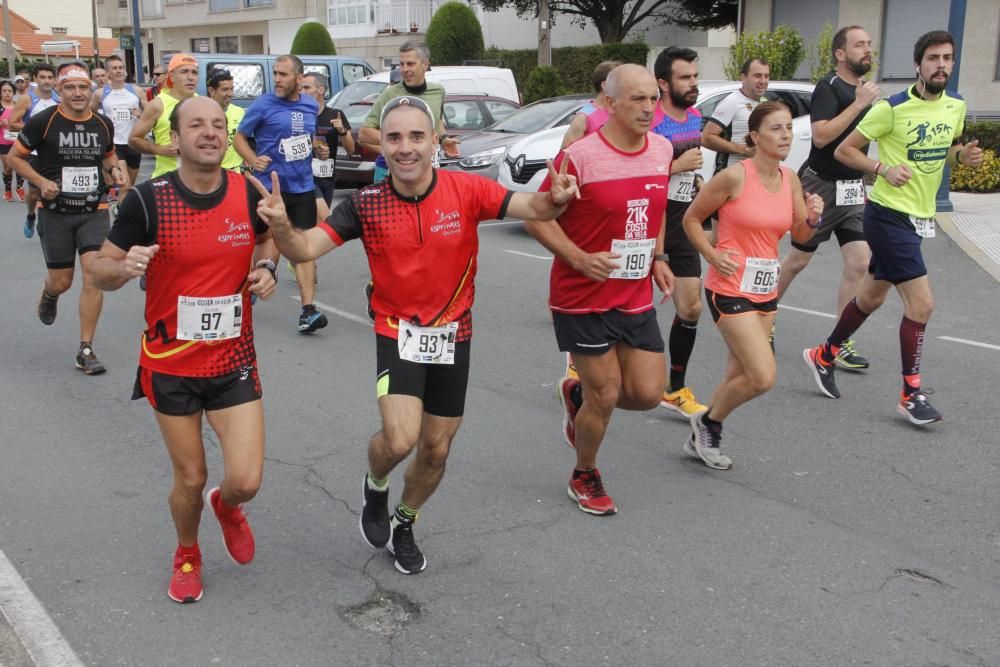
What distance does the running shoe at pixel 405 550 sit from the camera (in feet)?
13.9

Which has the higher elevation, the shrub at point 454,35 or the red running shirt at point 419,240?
the shrub at point 454,35

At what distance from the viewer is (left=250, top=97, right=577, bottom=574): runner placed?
13.0ft

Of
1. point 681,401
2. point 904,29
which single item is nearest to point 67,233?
point 681,401

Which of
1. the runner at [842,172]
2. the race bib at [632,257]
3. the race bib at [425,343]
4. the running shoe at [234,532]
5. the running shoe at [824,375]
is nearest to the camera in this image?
the race bib at [425,343]

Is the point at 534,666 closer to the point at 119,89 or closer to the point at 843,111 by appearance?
the point at 843,111

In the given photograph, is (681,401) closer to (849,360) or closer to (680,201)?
(680,201)

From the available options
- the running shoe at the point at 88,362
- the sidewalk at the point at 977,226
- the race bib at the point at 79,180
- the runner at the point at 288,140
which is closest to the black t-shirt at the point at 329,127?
the runner at the point at 288,140

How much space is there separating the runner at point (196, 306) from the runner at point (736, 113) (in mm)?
4328

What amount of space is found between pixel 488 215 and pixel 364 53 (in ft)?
131

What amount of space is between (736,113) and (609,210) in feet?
11.5

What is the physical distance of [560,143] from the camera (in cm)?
1272

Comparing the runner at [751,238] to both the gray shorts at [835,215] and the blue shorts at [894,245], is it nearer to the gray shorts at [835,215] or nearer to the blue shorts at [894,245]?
the blue shorts at [894,245]

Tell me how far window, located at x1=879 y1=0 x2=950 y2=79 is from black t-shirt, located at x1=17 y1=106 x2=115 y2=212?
69.9ft

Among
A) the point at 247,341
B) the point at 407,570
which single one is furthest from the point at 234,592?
the point at 247,341
